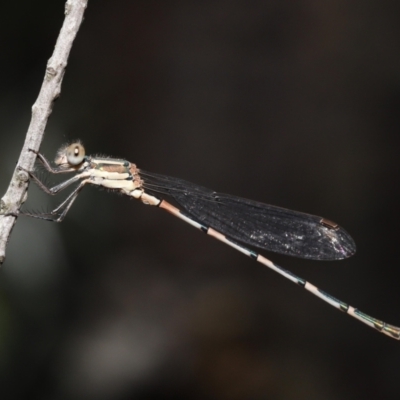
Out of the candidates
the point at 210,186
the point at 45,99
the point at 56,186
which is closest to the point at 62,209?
the point at 56,186

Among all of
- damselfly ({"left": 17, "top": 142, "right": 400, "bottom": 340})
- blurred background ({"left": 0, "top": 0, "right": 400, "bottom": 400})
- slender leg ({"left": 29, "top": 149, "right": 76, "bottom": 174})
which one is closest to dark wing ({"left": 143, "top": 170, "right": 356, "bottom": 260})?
damselfly ({"left": 17, "top": 142, "right": 400, "bottom": 340})

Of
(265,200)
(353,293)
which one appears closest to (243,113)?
(265,200)

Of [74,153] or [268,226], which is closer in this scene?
[74,153]

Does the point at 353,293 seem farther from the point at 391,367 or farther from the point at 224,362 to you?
the point at 224,362

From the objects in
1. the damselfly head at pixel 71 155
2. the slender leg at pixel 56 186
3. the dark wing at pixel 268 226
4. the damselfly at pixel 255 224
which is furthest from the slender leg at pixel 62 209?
the dark wing at pixel 268 226

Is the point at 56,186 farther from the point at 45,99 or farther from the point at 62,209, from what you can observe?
the point at 45,99
